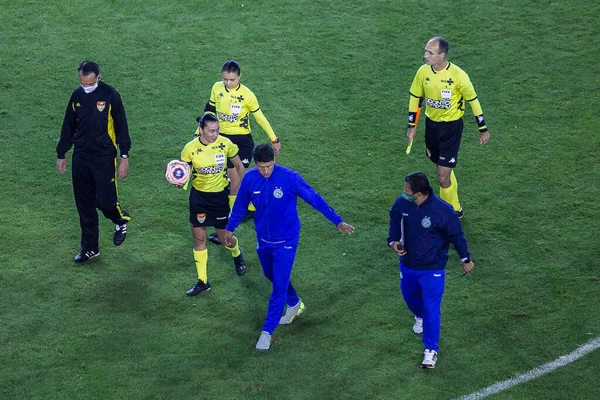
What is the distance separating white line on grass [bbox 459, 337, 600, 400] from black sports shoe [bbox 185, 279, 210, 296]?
11.3 ft

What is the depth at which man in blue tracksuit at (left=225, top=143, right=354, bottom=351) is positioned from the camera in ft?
32.3

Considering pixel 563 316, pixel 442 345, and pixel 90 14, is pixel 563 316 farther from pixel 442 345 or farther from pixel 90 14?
pixel 90 14

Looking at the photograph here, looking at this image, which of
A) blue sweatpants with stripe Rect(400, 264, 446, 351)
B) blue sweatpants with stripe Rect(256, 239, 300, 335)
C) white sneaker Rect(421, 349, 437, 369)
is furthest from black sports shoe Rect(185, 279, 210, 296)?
white sneaker Rect(421, 349, 437, 369)

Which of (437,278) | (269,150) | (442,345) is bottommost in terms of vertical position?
(442,345)

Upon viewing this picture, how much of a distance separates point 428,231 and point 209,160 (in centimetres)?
282

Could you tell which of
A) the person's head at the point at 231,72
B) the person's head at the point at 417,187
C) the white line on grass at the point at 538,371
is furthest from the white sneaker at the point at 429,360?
the person's head at the point at 231,72

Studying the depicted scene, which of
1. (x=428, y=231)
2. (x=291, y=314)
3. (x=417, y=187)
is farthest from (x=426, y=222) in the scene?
(x=291, y=314)

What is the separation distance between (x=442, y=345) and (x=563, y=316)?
1514 mm

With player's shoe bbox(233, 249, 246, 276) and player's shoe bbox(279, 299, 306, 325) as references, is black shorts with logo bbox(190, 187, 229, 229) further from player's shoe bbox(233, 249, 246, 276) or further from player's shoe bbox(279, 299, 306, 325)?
player's shoe bbox(279, 299, 306, 325)

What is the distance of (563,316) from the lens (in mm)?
10625

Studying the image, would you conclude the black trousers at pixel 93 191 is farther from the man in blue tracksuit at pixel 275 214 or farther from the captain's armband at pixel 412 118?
the captain's armband at pixel 412 118

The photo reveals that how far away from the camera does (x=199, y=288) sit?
11.2 m

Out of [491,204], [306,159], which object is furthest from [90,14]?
[491,204]

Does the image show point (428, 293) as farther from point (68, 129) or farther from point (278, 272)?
point (68, 129)
